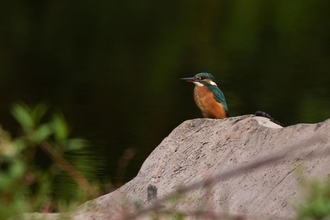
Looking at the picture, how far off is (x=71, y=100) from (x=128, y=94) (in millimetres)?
1167

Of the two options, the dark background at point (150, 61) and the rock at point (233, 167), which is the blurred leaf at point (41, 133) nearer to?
the rock at point (233, 167)

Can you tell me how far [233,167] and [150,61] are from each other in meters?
10.7

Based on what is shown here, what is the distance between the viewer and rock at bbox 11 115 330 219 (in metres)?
4.44

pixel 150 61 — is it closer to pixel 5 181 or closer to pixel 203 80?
pixel 203 80

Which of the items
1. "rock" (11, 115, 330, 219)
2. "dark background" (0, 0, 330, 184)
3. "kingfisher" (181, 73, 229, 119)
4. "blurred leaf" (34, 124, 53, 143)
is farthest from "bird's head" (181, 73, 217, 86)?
"blurred leaf" (34, 124, 53, 143)

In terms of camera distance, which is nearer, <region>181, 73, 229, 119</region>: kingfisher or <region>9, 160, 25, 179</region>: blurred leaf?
<region>9, 160, 25, 179</region>: blurred leaf

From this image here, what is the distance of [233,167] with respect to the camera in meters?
5.05

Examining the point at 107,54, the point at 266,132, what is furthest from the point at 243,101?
the point at 266,132

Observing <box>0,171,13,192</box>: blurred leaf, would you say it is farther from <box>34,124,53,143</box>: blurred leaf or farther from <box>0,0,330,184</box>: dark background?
<box>0,0,330,184</box>: dark background

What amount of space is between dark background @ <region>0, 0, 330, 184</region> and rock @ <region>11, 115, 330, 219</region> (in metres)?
2.47

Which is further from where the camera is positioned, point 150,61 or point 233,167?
point 150,61

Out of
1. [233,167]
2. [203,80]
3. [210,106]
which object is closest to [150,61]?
[203,80]

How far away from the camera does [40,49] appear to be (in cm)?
1599

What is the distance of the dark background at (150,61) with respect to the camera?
1144 centimetres
